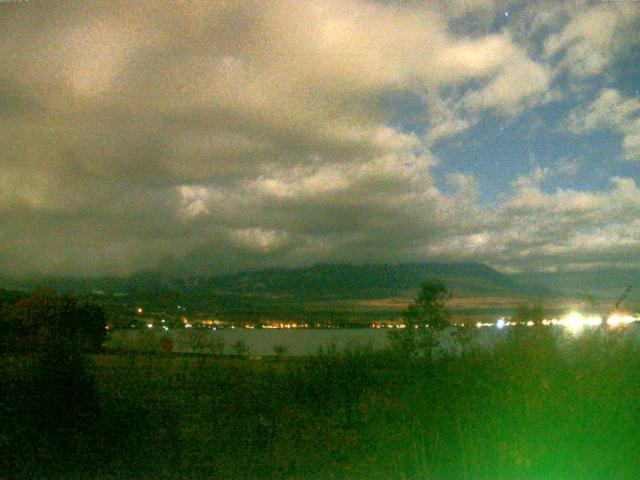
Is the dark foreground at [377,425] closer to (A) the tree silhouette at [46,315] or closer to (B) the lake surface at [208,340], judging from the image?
(B) the lake surface at [208,340]

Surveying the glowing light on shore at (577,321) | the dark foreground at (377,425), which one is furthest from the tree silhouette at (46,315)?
the glowing light on shore at (577,321)

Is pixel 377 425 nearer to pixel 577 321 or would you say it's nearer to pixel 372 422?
pixel 372 422

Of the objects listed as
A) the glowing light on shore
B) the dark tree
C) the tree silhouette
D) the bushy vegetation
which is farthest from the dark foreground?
the tree silhouette

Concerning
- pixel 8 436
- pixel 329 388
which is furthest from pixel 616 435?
pixel 8 436

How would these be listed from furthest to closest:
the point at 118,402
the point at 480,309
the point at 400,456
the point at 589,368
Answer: the point at 480,309, the point at 118,402, the point at 589,368, the point at 400,456

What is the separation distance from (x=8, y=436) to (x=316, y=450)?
217 inches

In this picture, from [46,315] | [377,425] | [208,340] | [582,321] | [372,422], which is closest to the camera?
[377,425]

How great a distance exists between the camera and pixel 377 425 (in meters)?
13.9

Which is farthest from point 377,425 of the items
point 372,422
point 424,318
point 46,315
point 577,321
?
point 46,315

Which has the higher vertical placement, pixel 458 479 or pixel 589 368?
pixel 589 368

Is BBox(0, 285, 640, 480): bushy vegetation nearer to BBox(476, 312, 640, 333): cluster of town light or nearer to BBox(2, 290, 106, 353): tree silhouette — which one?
BBox(476, 312, 640, 333): cluster of town light

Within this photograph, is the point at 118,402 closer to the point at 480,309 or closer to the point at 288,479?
the point at 288,479

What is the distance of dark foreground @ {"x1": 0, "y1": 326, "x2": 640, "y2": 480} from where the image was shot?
34.5 ft

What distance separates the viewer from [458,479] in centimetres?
1001
